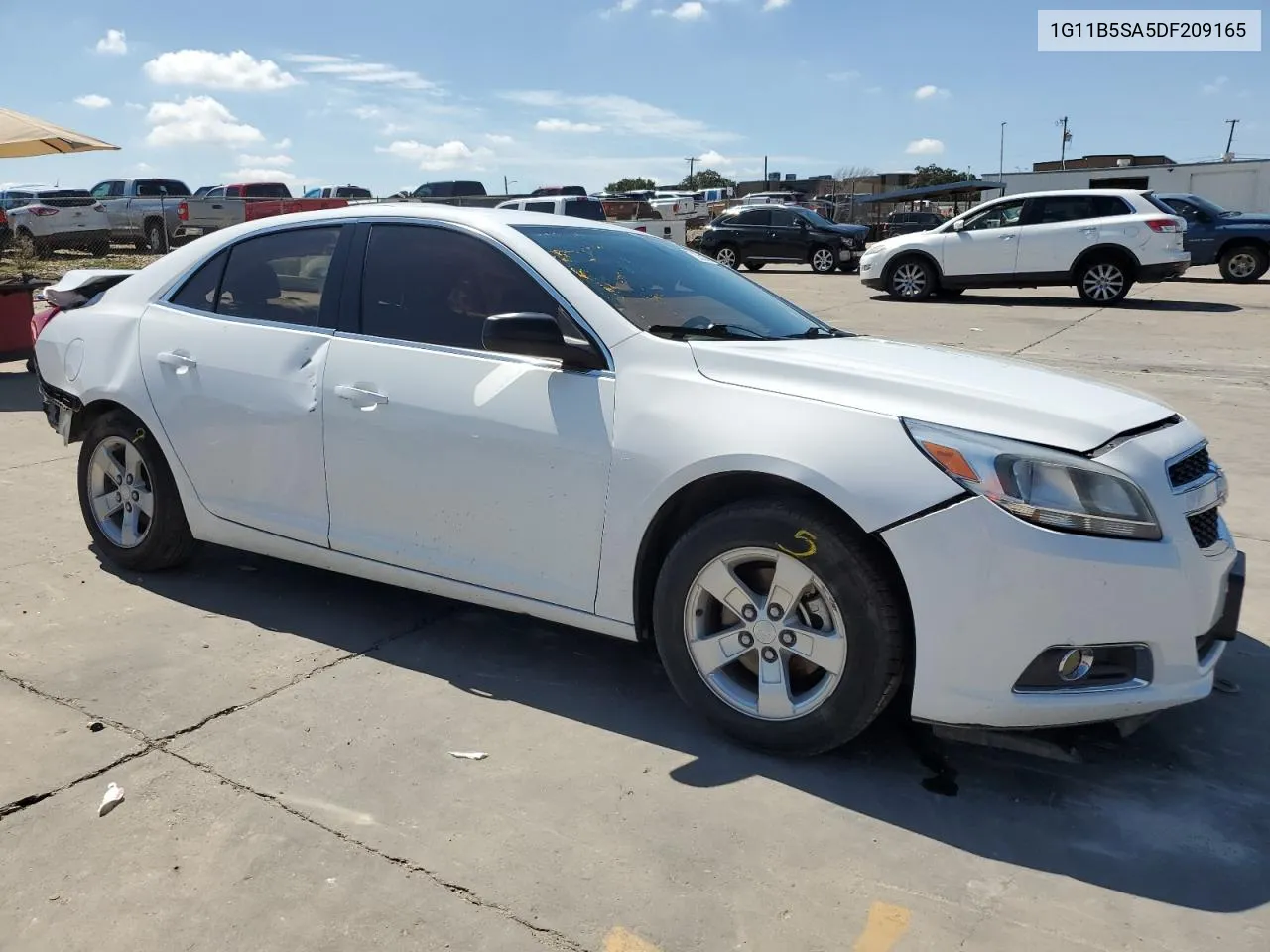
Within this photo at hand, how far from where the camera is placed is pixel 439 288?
3891mm

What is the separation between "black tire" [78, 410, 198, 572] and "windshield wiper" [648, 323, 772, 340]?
226cm

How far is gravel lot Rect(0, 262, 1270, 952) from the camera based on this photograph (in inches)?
99.1

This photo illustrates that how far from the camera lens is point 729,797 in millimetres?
3031

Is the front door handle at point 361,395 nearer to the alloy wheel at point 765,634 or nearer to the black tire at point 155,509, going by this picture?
the black tire at point 155,509

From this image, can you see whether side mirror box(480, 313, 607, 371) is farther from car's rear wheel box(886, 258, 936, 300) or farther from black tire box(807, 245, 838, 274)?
black tire box(807, 245, 838, 274)

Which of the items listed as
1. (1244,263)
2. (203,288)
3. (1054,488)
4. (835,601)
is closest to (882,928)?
(835,601)

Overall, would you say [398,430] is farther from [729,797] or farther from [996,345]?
[996,345]

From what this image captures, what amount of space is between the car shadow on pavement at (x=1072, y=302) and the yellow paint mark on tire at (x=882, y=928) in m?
15.4

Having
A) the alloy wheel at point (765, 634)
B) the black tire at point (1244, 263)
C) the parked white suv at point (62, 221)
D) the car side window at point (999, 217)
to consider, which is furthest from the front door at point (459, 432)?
the parked white suv at point (62, 221)

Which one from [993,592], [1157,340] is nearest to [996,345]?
[1157,340]

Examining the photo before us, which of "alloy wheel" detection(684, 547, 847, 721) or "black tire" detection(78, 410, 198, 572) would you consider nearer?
"alloy wheel" detection(684, 547, 847, 721)

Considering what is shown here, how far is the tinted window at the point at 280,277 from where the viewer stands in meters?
4.16

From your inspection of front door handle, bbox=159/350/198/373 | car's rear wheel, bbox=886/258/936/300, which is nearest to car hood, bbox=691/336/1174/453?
front door handle, bbox=159/350/198/373

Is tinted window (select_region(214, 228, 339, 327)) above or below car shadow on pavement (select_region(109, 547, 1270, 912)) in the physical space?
above
